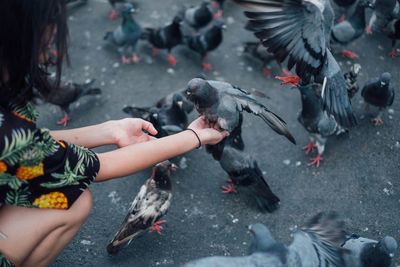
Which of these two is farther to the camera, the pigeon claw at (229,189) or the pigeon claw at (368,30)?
the pigeon claw at (368,30)

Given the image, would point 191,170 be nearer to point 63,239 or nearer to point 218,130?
point 218,130

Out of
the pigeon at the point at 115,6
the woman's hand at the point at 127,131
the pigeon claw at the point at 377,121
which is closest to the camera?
the woman's hand at the point at 127,131

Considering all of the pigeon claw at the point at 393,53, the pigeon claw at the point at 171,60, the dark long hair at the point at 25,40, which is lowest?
the pigeon claw at the point at 171,60

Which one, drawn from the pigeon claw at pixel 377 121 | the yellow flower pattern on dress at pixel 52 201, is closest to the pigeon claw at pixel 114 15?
the pigeon claw at pixel 377 121

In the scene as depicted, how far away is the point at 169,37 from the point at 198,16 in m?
0.58

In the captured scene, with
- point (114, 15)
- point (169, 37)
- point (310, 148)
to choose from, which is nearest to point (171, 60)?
point (169, 37)

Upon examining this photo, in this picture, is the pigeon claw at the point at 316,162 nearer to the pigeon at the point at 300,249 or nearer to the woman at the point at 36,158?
the pigeon at the point at 300,249

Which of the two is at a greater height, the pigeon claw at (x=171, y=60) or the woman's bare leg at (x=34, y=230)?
the woman's bare leg at (x=34, y=230)

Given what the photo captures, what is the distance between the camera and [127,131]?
275 cm

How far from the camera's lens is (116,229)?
3.43 meters

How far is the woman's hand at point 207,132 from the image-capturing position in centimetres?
272

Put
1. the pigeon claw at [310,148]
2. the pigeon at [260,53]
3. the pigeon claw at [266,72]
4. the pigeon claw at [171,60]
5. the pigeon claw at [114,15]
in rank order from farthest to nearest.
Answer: the pigeon claw at [114,15], the pigeon claw at [171,60], the pigeon claw at [266,72], the pigeon at [260,53], the pigeon claw at [310,148]

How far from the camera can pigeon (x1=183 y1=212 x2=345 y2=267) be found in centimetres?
219

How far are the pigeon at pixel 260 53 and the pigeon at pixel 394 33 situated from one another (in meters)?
1.37
